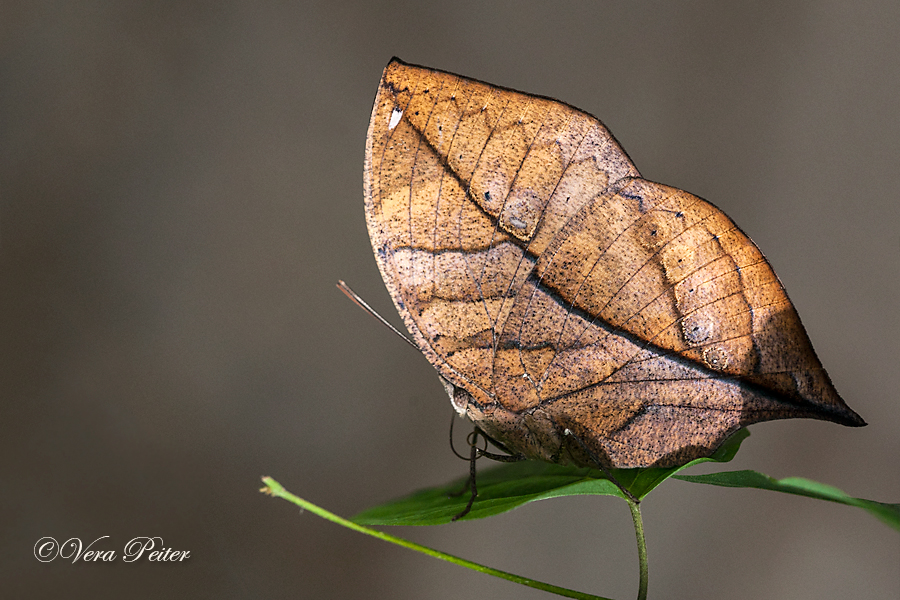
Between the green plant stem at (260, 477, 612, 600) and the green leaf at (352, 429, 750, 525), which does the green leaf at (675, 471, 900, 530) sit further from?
the green plant stem at (260, 477, 612, 600)

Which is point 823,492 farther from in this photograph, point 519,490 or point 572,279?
point 519,490

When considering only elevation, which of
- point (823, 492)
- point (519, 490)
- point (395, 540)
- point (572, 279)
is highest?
point (572, 279)

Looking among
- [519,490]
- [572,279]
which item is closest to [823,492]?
[572,279]

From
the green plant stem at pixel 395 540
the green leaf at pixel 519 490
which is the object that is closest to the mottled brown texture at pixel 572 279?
the green leaf at pixel 519 490

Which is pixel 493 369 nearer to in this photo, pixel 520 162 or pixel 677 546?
pixel 520 162

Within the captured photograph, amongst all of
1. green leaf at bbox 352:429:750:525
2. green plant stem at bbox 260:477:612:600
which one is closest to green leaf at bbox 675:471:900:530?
green leaf at bbox 352:429:750:525
